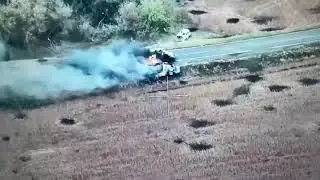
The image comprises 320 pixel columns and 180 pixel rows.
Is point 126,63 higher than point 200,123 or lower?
higher

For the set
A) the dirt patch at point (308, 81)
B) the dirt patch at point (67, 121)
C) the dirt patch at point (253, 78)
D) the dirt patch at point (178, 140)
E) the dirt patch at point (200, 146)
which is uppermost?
the dirt patch at point (253, 78)

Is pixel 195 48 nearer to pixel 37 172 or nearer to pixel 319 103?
pixel 319 103

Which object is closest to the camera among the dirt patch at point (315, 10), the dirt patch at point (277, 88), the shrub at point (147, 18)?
the dirt patch at point (277, 88)

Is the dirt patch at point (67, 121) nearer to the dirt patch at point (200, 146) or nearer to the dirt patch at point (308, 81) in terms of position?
the dirt patch at point (200, 146)

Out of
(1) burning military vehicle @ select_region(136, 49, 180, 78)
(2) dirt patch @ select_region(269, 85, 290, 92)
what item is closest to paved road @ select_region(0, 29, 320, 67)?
(1) burning military vehicle @ select_region(136, 49, 180, 78)

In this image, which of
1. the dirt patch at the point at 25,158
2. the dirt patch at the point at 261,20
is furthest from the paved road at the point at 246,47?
the dirt patch at the point at 25,158

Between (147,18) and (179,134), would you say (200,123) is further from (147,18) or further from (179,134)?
(147,18)

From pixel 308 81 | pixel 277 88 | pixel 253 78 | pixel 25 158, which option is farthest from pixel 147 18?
pixel 25 158
